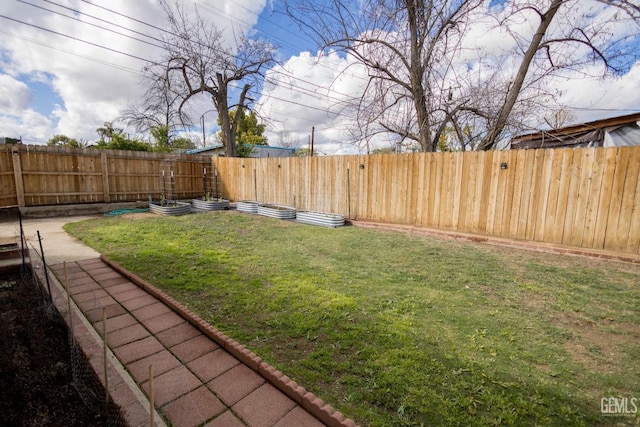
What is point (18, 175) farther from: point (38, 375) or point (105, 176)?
point (38, 375)

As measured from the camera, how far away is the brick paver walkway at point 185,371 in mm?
1518

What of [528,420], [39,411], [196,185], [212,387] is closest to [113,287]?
[39,411]

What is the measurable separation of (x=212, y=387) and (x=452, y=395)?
1.46 m

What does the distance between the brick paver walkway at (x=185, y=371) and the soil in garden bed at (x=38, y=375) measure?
25cm

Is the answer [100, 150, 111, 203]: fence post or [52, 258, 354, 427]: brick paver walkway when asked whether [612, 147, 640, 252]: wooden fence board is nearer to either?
[52, 258, 354, 427]: brick paver walkway

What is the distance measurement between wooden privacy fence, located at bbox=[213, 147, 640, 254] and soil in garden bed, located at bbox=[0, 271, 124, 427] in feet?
20.0

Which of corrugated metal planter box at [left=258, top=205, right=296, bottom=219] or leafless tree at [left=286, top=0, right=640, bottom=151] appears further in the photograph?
corrugated metal planter box at [left=258, top=205, right=296, bottom=219]

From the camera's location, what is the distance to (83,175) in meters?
8.82

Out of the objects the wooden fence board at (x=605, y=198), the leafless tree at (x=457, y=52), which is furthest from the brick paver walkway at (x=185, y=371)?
the leafless tree at (x=457, y=52)

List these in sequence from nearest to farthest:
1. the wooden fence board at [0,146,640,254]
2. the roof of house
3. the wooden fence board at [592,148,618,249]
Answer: the wooden fence board at [592,148,618,249] → the wooden fence board at [0,146,640,254] → the roof of house

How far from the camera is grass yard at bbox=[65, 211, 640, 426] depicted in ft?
5.39

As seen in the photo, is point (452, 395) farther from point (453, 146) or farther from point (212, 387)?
point (453, 146)

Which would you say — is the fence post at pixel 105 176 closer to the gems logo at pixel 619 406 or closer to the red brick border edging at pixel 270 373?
the red brick border edging at pixel 270 373

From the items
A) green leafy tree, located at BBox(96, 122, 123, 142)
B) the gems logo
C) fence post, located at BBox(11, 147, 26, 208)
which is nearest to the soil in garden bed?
the gems logo
